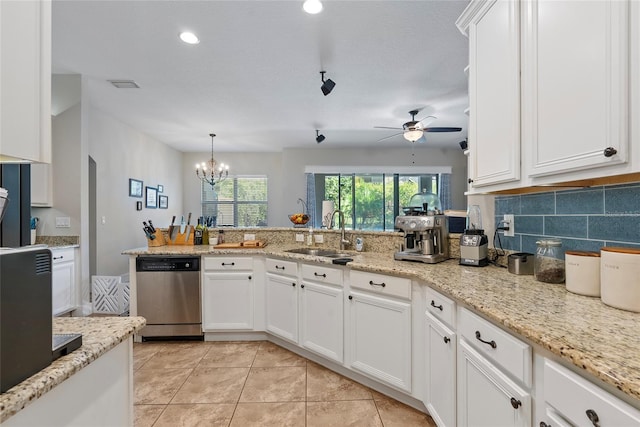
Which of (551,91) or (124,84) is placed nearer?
(551,91)

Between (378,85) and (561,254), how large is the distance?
9.22ft

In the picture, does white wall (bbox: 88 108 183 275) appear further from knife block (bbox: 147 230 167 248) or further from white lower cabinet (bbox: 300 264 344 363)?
white lower cabinet (bbox: 300 264 344 363)

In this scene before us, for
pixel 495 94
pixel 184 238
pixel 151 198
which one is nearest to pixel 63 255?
pixel 184 238

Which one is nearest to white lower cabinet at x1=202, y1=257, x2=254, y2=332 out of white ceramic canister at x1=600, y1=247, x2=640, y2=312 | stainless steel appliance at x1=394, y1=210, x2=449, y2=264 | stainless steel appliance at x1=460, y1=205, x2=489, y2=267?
stainless steel appliance at x1=394, y1=210, x2=449, y2=264

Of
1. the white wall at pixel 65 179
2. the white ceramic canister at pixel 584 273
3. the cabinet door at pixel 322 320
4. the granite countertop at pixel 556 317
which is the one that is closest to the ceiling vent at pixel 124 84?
the white wall at pixel 65 179

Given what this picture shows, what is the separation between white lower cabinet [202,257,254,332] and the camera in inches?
117

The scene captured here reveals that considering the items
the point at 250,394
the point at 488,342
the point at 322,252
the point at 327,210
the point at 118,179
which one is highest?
the point at 118,179

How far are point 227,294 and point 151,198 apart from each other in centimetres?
407

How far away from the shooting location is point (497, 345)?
1.11m

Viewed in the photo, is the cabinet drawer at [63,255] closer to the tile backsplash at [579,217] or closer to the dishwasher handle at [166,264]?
the dishwasher handle at [166,264]

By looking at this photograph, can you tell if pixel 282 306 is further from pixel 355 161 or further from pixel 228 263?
pixel 355 161

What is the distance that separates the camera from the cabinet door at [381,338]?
6.23 ft

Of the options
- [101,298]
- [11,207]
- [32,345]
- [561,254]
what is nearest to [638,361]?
[561,254]

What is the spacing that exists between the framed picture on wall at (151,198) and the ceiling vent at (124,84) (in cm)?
259
